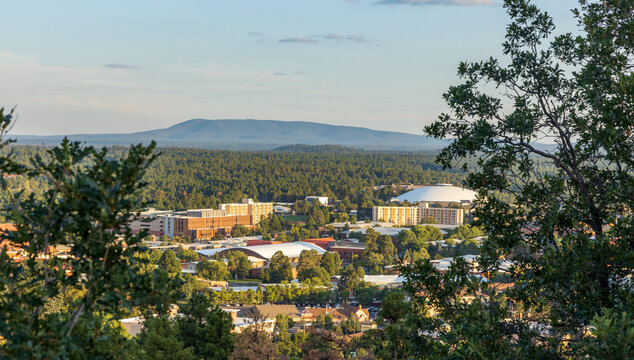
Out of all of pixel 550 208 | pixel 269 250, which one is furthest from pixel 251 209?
pixel 550 208

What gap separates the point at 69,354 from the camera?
13.9 feet

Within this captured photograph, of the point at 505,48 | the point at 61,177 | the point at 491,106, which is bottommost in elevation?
the point at 61,177

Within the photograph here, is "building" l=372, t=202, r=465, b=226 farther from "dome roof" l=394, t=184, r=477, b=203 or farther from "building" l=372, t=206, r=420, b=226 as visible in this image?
"dome roof" l=394, t=184, r=477, b=203

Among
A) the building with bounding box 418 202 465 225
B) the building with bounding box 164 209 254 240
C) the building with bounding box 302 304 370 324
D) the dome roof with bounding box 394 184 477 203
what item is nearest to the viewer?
the building with bounding box 302 304 370 324

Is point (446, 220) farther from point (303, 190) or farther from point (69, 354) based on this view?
point (69, 354)

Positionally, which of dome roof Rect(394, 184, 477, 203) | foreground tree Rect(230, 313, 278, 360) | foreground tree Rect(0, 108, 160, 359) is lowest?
dome roof Rect(394, 184, 477, 203)

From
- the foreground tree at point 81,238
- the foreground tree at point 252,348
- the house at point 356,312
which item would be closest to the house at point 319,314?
the house at point 356,312

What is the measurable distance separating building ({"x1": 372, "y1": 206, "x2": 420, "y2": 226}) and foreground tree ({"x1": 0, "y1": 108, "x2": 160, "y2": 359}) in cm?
10616

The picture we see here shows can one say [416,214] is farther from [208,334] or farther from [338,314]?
[208,334]

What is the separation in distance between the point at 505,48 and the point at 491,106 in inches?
32.0

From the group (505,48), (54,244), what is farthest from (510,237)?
(54,244)

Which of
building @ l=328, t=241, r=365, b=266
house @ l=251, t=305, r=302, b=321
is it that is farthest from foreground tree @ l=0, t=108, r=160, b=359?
building @ l=328, t=241, r=365, b=266

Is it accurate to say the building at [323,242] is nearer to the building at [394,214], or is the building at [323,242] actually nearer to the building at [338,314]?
the building at [394,214]

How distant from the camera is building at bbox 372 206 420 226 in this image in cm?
11212
